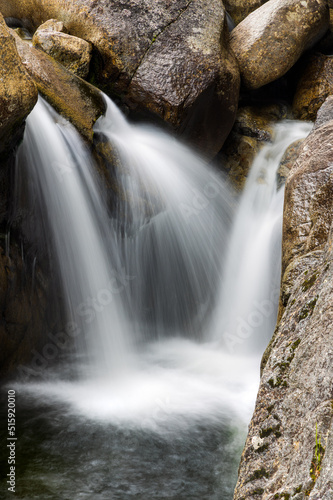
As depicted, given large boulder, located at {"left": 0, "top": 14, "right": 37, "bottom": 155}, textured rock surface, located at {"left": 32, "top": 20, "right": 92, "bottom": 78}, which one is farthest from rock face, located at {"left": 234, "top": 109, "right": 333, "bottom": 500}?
textured rock surface, located at {"left": 32, "top": 20, "right": 92, "bottom": 78}

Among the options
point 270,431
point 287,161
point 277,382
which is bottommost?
point 270,431

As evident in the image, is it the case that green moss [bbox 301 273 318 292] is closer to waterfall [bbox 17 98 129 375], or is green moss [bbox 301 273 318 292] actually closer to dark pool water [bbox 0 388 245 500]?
dark pool water [bbox 0 388 245 500]

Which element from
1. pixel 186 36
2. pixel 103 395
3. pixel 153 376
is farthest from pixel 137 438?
pixel 186 36

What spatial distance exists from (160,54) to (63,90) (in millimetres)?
2073

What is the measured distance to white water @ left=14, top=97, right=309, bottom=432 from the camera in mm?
4512

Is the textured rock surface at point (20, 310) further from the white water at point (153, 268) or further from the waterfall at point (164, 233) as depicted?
the waterfall at point (164, 233)

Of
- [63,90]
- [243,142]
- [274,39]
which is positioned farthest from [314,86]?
[63,90]

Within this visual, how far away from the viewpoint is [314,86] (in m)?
8.98

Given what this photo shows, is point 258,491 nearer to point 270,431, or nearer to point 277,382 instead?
point 270,431

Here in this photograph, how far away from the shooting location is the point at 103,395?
447cm

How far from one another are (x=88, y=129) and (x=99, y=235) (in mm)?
1359

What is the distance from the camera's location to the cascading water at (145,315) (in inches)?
132

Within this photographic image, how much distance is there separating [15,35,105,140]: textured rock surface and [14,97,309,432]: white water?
0.69 feet

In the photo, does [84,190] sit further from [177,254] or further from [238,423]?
[238,423]
